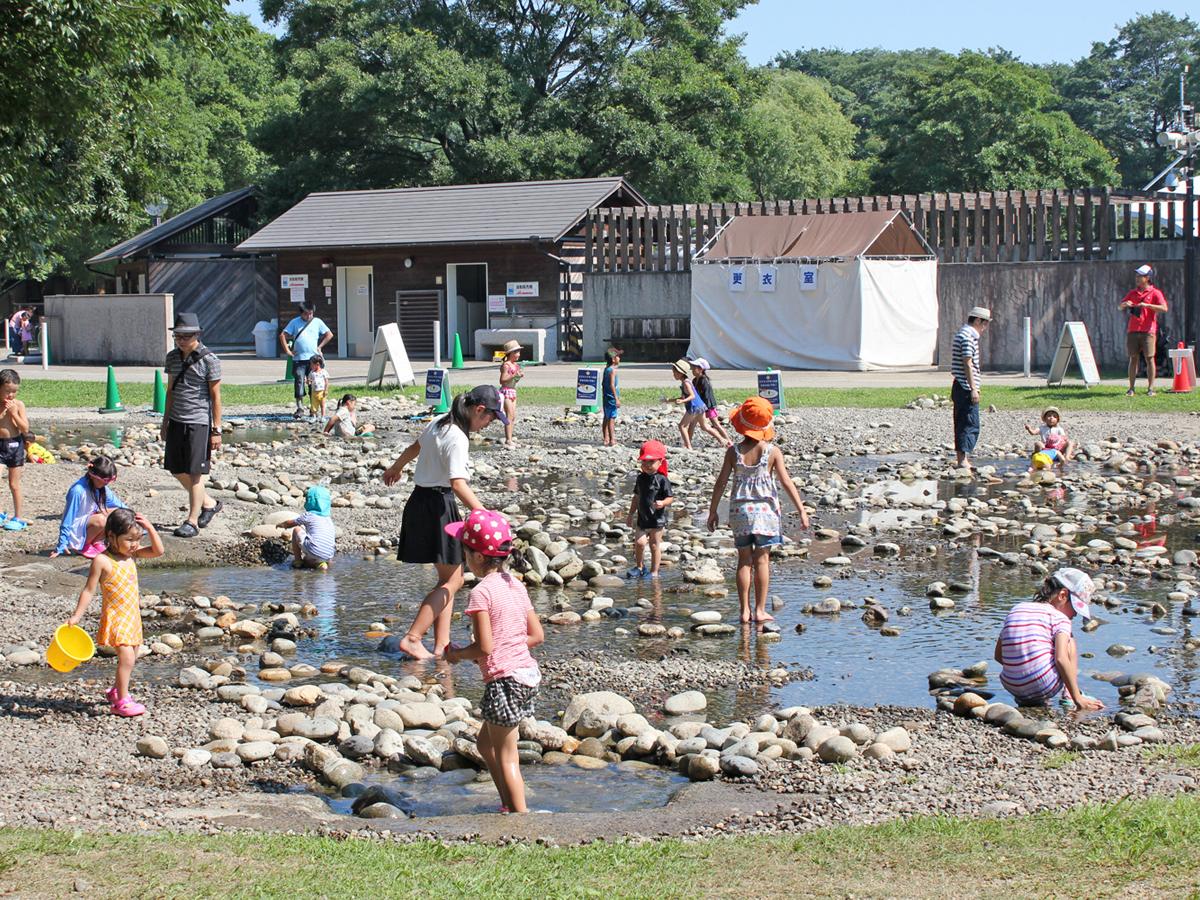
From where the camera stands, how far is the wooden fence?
31156 mm

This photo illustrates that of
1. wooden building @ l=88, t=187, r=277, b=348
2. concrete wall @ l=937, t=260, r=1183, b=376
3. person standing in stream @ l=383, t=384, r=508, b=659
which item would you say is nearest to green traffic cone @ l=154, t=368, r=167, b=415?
person standing in stream @ l=383, t=384, r=508, b=659

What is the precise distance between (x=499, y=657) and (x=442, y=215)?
1340 inches

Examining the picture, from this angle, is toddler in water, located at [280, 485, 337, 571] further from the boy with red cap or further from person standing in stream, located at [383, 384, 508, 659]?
person standing in stream, located at [383, 384, 508, 659]

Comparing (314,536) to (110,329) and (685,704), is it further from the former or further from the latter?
(110,329)

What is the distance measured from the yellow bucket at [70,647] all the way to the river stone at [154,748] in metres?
1.05

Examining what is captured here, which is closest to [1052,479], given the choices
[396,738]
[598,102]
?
[396,738]

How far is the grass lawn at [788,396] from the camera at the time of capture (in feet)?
78.1

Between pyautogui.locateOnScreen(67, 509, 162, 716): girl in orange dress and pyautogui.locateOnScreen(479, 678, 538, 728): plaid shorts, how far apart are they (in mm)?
2634

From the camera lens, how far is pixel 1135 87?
9650 centimetres

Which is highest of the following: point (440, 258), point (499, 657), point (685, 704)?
point (440, 258)

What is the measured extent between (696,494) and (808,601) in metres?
5.60

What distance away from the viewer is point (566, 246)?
1487 inches

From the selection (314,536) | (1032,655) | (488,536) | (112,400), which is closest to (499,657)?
(488,536)

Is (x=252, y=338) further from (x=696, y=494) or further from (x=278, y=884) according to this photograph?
(x=278, y=884)
